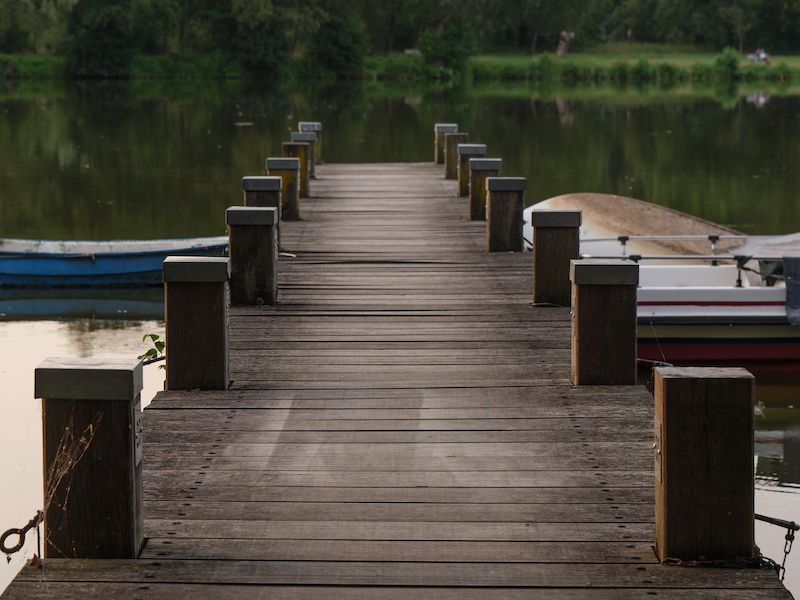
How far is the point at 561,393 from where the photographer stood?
786 cm

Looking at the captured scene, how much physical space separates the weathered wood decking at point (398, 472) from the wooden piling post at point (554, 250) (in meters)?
0.15

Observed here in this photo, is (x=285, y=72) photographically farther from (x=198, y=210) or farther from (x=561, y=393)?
(x=561, y=393)

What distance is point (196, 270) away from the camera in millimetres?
7582

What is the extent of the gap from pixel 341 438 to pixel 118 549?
182cm

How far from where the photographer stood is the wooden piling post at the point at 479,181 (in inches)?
612

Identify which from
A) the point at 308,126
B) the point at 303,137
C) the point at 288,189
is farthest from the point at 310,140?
the point at 288,189

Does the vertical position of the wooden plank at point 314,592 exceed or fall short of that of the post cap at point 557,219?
it falls short

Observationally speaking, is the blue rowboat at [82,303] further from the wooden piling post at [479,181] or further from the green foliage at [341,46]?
the green foliage at [341,46]

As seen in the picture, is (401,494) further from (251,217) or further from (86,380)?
(251,217)

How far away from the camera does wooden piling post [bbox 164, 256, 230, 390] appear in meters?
7.60

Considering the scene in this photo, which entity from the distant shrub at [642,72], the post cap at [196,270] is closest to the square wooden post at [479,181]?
the post cap at [196,270]

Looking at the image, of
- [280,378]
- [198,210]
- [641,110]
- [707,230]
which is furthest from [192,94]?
[280,378]

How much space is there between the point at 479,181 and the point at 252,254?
19.1 ft

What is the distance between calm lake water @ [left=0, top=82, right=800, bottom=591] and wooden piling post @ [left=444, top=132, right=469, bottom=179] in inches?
175
